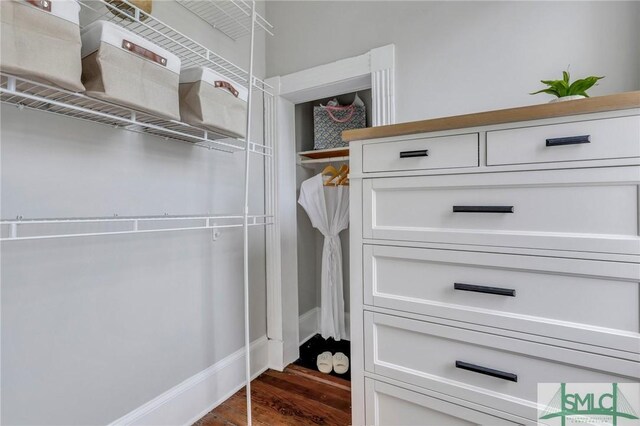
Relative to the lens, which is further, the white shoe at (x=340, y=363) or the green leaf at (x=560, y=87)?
the white shoe at (x=340, y=363)

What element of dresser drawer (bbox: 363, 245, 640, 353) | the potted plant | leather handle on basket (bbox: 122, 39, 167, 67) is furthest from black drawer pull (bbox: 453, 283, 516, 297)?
leather handle on basket (bbox: 122, 39, 167, 67)

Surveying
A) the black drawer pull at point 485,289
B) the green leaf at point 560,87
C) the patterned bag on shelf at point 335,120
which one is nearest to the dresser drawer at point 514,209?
the black drawer pull at point 485,289

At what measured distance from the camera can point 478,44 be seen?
1.34 m

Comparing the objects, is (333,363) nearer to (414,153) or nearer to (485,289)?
(485,289)

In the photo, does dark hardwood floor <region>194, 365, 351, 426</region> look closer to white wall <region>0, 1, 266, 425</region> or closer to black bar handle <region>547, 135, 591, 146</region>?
white wall <region>0, 1, 266, 425</region>

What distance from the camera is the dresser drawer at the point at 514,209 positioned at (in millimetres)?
757

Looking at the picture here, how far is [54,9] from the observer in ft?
2.40

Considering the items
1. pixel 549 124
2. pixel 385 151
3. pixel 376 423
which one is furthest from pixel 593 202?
pixel 376 423

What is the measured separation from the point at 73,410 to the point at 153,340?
0.32 m

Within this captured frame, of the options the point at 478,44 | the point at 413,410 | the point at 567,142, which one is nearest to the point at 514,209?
the point at 567,142

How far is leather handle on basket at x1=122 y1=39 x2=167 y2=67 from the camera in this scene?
34.7 inches

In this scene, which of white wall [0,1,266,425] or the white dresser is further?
white wall [0,1,266,425]

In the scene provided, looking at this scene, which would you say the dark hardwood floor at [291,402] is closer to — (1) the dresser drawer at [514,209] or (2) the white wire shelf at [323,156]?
(1) the dresser drawer at [514,209]

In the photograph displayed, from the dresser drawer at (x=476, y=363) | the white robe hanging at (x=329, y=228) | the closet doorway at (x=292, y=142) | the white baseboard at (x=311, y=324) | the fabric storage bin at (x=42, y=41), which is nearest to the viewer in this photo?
the fabric storage bin at (x=42, y=41)
